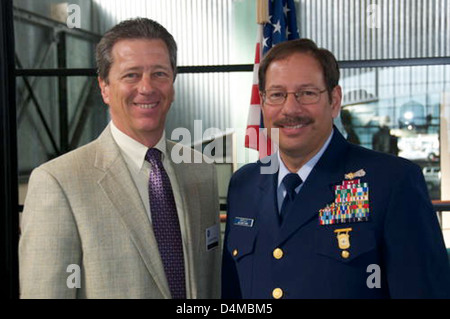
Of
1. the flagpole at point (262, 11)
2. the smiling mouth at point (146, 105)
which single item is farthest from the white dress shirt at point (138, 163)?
the flagpole at point (262, 11)

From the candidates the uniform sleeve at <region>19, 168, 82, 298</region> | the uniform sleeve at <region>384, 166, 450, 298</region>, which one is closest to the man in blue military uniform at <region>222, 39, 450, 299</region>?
the uniform sleeve at <region>384, 166, 450, 298</region>

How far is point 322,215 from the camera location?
5.20ft

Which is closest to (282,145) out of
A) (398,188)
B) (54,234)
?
(398,188)

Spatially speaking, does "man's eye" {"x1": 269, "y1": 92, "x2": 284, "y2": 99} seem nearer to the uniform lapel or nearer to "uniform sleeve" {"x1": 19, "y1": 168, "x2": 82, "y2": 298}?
the uniform lapel

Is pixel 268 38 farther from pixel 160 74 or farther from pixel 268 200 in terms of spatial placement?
pixel 268 200

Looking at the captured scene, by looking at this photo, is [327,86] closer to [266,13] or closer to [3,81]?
[266,13]

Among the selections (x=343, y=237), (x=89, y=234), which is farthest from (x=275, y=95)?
(x=89, y=234)

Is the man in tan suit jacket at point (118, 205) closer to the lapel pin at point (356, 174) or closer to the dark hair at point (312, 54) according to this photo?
the dark hair at point (312, 54)

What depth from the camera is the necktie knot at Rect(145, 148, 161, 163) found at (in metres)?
1.76

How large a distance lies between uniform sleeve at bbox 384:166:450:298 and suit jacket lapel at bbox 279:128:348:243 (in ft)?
0.67

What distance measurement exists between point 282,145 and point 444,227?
2431 millimetres

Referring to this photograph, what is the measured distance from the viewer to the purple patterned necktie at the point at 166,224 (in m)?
1.70

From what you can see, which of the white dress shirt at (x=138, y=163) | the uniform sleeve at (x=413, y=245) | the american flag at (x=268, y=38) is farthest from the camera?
the american flag at (x=268, y=38)

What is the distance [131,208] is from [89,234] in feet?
0.52
